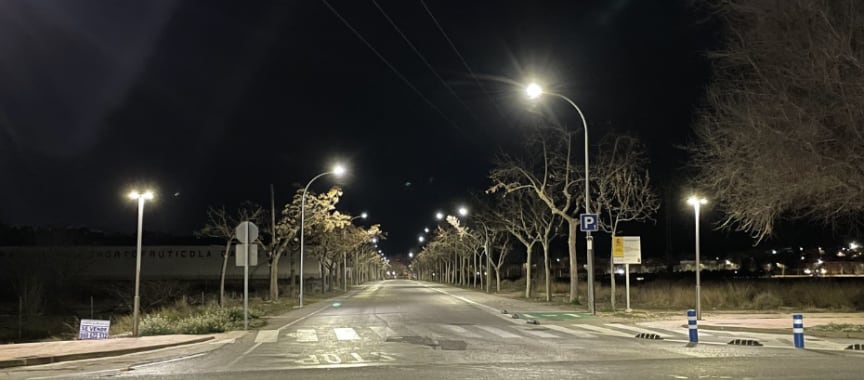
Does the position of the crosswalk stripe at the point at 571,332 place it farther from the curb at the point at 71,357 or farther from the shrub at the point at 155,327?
the shrub at the point at 155,327

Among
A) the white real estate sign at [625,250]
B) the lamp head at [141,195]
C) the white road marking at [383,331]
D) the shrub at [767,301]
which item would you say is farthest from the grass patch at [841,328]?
the lamp head at [141,195]

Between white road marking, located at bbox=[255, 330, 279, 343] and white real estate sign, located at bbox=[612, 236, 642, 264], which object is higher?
white real estate sign, located at bbox=[612, 236, 642, 264]

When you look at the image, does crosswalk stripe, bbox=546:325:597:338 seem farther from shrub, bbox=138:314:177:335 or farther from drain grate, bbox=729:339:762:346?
shrub, bbox=138:314:177:335

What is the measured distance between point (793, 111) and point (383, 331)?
1246cm

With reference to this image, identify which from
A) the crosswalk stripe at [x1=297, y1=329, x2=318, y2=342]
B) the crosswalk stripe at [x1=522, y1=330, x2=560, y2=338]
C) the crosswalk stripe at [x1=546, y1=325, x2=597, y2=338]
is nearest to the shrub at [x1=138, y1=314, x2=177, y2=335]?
the crosswalk stripe at [x1=297, y1=329, x2=318, y2=342]

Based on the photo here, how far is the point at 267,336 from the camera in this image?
68.4ft

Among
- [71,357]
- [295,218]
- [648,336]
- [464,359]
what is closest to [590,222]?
[648,336]

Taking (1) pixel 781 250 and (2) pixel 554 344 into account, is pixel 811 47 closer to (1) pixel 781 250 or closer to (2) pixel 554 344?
(2) pixel 554 344

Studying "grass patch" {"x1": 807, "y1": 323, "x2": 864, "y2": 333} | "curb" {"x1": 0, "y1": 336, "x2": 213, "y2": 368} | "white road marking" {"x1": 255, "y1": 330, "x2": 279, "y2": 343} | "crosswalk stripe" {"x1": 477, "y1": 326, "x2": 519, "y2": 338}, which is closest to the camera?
"curb" {"x1": 0, "y1": 336, "x2": 213, "y2": 368}

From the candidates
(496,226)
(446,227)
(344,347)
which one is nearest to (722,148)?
(344,347)

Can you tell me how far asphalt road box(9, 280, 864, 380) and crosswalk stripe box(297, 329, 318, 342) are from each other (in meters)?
0.03

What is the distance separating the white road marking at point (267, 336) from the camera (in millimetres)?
19531

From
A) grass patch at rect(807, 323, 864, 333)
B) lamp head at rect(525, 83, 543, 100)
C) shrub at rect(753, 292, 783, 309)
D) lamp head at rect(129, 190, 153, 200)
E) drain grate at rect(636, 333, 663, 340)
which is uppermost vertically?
lamp head at rect(525, 83, 543, 100)

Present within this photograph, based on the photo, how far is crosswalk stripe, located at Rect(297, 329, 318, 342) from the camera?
770 inches
